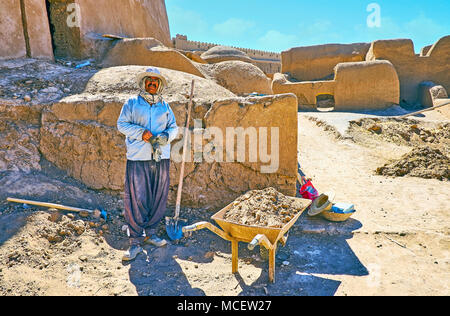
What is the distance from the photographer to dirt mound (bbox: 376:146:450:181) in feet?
19.0

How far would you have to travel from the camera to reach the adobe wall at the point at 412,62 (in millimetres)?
14727

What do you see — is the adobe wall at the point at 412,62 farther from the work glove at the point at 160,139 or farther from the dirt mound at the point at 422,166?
the work glove at the point at 160,139

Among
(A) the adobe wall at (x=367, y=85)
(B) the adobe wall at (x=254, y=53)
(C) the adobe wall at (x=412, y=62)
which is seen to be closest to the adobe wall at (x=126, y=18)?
(B) the adobe wall at (x=254, y=53)

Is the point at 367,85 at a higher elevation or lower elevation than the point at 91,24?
lower

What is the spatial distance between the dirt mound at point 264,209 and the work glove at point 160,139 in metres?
1.02

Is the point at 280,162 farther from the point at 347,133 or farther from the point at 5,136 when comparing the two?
the point at 347,133

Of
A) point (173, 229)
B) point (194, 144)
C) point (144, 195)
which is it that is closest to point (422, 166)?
point (194, 144)

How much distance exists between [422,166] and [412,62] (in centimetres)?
1159

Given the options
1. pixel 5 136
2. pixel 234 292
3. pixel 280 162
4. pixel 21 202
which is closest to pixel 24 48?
pixel 5 136

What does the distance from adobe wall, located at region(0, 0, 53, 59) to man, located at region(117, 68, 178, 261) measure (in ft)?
13.8

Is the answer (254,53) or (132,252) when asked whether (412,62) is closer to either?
(254,53)

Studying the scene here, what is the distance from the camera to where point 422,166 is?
6113 mm

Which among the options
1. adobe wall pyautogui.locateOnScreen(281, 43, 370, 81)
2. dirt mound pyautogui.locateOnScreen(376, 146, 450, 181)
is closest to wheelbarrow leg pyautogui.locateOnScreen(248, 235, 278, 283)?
dirt mound pyautogui.locateOnScreen(376, 146, 450, 181)

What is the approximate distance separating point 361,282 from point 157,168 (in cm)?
228
